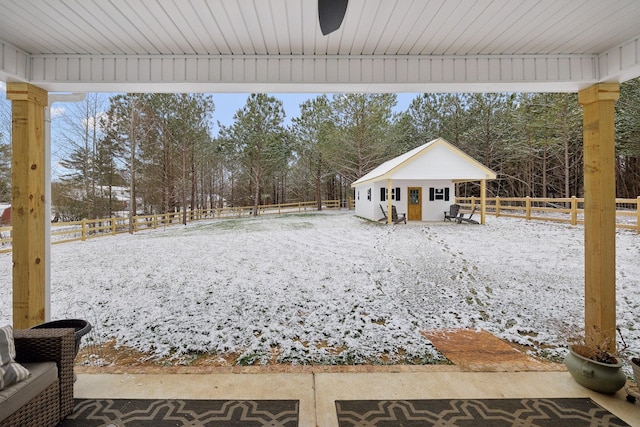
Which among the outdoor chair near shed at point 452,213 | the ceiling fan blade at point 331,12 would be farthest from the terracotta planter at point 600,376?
the outdoor chair near shed at point 452,213

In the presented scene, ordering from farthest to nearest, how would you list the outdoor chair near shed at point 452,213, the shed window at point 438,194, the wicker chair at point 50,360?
the shed window at point 438,194 < the outdoor chair near shed at point 452,213 < the wicker chair at point 50,360

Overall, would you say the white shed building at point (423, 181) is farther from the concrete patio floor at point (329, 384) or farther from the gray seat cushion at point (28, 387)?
the gray seat cushion at point (28, 387)

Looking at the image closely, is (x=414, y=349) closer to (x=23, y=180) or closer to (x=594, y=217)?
(x=594, y=217)

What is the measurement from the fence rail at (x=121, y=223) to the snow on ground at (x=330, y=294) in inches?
48.0

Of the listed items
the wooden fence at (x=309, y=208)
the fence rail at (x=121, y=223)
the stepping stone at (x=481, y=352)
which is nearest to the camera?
the stepping stone at (x=481, y=352)

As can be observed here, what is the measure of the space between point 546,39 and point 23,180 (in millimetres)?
4377

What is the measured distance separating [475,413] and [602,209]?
2.01 metres

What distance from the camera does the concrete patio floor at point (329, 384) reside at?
7.33 feet

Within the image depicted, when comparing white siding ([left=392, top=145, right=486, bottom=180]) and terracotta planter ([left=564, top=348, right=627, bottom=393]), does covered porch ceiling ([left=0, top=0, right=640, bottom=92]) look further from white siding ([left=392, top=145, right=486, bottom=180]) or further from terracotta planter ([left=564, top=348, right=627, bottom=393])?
white siding ([left=392, top=145, right=486, bottom=180])

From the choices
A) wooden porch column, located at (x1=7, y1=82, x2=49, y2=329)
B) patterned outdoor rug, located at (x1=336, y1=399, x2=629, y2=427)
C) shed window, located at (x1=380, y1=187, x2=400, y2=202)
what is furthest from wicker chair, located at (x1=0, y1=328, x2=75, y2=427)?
shed window, located at (x1=380, y1=187, x2=400, y2=202)

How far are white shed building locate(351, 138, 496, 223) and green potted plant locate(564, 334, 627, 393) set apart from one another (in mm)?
9604

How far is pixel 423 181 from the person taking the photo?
43.9 ft

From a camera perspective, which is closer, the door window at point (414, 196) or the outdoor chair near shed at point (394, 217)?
the outdoor chair near shed at point (394, 217)

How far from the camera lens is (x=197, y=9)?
194cm
